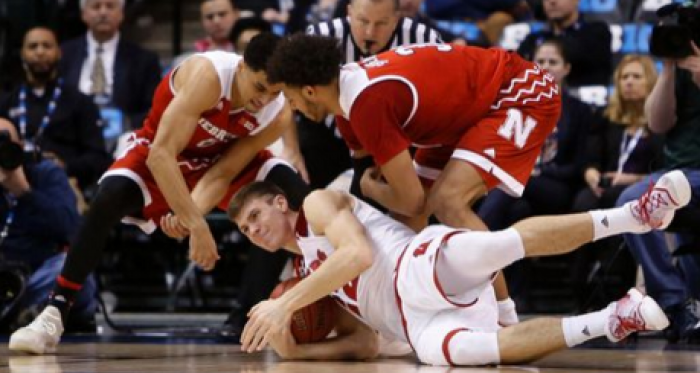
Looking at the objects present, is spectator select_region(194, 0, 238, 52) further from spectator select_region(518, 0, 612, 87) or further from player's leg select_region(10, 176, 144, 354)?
player's leg select_region(10, 176, 144, 354)

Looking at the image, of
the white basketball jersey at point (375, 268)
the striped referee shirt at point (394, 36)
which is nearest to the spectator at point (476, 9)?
the striped referee shirt at point (394, 36)

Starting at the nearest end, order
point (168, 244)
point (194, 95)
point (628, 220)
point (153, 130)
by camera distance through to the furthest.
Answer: point (628, 220)
point (194, 95)
point (153, 130)
point (168, 244)

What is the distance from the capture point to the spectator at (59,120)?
7977mm

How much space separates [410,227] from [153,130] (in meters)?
1.40

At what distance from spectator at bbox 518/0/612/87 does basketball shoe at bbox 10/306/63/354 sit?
3.49 meters

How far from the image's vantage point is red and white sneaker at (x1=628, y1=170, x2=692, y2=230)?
4.35 metres

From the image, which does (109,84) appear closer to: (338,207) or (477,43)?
(477,43)

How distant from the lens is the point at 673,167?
6.21 meters

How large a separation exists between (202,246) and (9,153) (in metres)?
1.66

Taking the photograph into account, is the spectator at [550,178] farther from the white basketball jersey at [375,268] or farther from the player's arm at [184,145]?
the white basketball jersey at [375,268]

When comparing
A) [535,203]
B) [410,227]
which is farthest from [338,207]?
[535,203]

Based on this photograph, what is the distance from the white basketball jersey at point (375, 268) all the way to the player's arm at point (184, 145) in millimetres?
768

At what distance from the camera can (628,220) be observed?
171 inches

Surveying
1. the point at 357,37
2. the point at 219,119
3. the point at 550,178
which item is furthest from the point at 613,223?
the point at 550,178
